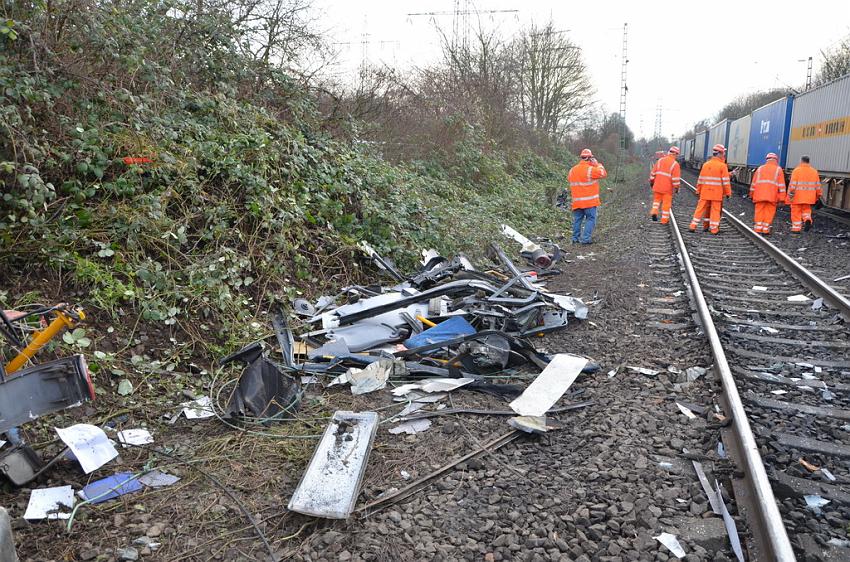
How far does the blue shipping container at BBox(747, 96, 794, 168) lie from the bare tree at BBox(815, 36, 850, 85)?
1563 centimetres

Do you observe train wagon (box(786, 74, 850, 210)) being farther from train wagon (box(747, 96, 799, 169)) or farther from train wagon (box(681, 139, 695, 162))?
train wagon (box(681, 139, 695, 162))

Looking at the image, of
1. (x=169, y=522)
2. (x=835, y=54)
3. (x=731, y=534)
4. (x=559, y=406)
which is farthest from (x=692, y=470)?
(x=835, y=54)

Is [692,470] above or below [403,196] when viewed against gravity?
below

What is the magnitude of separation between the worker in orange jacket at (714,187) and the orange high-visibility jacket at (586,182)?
8.00 ft

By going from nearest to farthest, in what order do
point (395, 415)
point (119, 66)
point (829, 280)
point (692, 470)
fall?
point (692, 470), point (395, 415), point (119, 66), point (829, 280)

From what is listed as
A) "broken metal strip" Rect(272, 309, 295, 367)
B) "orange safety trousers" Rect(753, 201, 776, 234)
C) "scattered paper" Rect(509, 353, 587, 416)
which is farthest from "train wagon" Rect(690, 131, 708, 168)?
"broken metal strip" Rect(272, 309, 295, 367)

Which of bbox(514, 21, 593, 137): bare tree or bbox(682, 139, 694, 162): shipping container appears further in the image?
bbox(682, 139, 694, 162): shipping container

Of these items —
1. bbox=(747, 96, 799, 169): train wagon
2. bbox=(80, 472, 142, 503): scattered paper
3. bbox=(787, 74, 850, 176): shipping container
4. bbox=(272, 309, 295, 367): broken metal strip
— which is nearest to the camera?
bbox=(80, 472, 142, 503): scattered paper

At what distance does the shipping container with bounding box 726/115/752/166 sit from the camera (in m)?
24.7

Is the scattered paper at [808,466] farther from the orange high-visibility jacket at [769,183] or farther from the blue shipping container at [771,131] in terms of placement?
the blue shipping container at [771,131]

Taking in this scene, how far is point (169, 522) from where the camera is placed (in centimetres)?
314

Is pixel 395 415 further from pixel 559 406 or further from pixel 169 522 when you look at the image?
pixel 169 522

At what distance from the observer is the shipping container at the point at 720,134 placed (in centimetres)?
3119

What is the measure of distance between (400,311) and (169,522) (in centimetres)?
352
